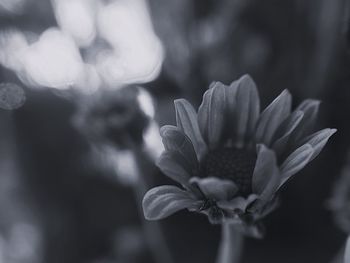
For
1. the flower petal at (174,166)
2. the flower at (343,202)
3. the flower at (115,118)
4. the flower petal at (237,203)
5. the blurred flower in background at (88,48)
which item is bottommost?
the flower at (343,202)

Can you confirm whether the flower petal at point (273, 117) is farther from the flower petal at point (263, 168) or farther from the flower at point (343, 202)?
the flower at point (343, 202)

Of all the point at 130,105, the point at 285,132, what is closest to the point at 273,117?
the point at 285,132

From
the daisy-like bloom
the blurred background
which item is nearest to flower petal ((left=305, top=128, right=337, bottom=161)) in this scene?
the daisy-like bloom

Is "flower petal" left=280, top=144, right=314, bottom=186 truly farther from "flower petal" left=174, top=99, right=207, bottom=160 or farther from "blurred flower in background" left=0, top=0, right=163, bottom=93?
"blurred flower in background" left=0, top=0, right=163, bottom=93

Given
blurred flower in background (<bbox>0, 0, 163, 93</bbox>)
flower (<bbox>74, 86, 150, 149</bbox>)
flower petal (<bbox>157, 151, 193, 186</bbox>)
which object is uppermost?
flower petal (<bbox>157, 151, 193, 186</bbox>)

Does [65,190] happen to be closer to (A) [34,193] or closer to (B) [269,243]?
(A) [34,193]

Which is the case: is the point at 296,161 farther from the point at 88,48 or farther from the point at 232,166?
the point at 88,48

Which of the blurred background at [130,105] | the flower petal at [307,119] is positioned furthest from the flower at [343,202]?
the flower petal at [307,119]
